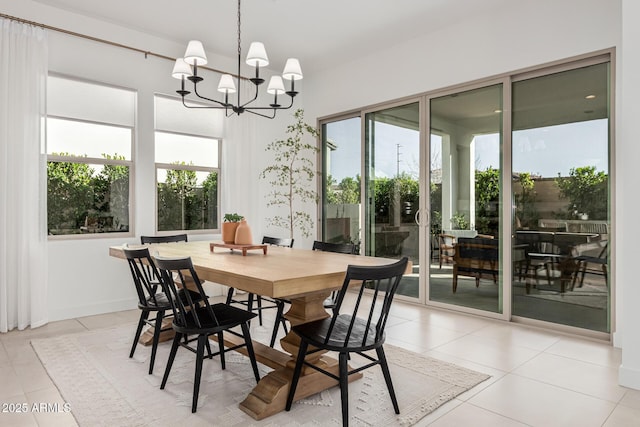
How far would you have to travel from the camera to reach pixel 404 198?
4.88 m

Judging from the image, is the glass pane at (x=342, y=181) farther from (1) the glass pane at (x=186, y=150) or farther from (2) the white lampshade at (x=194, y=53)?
(2) the white lampshade at (x=194, y=53)

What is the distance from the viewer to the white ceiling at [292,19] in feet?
12.8

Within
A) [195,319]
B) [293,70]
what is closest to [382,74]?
[293,70]

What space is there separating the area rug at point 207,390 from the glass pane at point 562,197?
149cm

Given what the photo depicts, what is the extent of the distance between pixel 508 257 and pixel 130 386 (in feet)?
11.0

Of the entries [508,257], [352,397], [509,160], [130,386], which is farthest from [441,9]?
[130,386]

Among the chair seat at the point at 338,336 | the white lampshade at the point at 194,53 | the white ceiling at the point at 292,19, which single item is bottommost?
the chair seat at the point at 338,336

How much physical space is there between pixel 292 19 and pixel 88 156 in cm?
257

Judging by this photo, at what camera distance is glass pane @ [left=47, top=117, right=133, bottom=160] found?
4090mm

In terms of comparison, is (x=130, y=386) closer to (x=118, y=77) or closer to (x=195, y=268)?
(x=195, y=268)

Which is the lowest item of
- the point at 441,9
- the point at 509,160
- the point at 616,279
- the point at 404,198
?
the point at 616,279

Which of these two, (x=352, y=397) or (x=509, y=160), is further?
(x=509, y=160)

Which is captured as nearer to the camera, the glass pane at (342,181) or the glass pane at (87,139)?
the glass pane at (87,139)

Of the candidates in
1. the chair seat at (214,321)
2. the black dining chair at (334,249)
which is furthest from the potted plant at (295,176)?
the chair seat at (214,321)
